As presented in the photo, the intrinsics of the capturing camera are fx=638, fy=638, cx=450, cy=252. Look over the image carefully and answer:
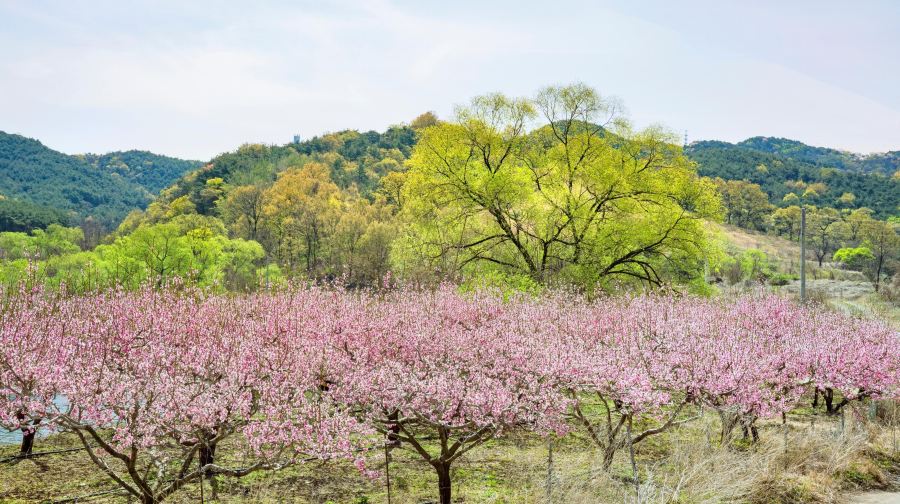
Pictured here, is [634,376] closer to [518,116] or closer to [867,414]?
[867,414]

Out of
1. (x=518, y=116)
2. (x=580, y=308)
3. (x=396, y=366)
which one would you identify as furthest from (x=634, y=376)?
(x=518, y=116)

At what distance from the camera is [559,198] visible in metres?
26.4

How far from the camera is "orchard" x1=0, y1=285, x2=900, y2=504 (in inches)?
247

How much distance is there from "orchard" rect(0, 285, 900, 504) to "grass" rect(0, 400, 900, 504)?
395 millimetres

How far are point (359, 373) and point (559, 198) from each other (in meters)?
20.1

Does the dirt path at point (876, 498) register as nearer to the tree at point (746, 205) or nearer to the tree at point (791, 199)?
the tree at point (746, 205)

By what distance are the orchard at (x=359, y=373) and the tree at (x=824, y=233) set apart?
263 ft

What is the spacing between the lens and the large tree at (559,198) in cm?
2620

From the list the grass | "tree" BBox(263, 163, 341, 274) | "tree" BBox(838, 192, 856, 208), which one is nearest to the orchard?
the grass

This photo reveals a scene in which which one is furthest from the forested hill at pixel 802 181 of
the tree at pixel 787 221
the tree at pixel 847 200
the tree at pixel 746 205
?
the tree at pixel 787 221

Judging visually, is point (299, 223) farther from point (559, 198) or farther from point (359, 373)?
point (359, 373)

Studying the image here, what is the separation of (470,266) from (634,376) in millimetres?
19028

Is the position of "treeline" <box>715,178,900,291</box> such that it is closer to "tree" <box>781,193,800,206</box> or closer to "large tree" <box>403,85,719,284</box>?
"tree" <box>781,193,800,206</box>

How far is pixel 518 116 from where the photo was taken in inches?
1169
